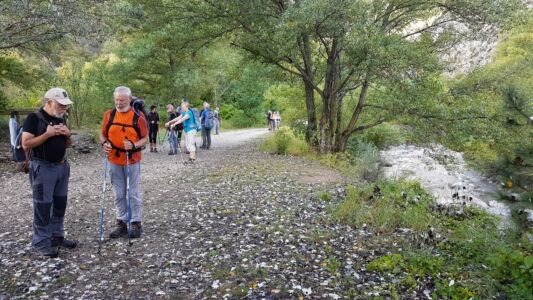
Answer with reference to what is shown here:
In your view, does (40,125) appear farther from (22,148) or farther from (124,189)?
A: (124,189)

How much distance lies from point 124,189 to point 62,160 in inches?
44.4

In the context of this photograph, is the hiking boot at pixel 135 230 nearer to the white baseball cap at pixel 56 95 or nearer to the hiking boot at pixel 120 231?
the hiking boot at pixel 120 231

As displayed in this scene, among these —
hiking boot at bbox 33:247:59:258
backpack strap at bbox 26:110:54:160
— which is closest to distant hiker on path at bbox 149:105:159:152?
backpack strap at bbox 26:110:54:160

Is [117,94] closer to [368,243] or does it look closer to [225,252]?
[225,252]

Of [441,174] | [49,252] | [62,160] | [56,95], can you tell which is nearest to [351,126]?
[441,174]

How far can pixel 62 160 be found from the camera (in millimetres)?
6371

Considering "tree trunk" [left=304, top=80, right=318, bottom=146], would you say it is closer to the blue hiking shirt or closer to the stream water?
the stream water

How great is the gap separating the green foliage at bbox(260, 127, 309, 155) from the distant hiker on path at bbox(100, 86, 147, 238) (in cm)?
1219

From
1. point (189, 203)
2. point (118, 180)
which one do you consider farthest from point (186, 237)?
point (189, 203)

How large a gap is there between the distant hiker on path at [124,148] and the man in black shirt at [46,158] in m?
0.67

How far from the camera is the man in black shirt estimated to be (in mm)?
5961

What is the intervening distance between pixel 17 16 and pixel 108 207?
9.05 metres

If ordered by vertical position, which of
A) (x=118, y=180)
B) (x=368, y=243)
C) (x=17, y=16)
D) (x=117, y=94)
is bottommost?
(x=368, y=243)

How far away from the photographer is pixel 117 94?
6566 millimetres
